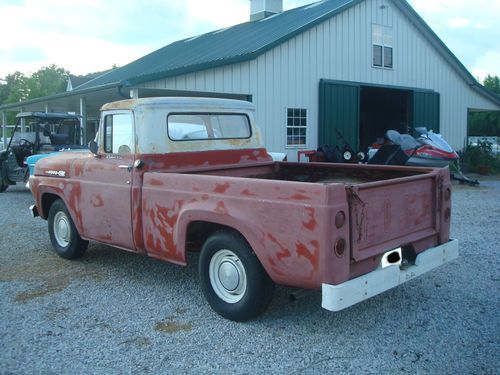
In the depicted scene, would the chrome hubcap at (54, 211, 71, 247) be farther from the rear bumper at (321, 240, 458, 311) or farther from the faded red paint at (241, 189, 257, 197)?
the rear bumper at (321, 240, 458, 311)

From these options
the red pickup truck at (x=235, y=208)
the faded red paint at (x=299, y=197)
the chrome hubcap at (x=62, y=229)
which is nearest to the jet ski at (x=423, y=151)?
the red pickup truck at (x=235, y=208)

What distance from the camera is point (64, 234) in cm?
668

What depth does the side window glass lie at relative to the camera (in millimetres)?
5532

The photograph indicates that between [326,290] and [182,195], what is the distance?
164 cm

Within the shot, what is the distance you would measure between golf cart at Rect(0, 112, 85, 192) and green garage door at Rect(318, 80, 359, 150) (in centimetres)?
723

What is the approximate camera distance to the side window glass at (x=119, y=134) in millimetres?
5532

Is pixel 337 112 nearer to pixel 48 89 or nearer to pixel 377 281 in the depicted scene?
pixel 377 281

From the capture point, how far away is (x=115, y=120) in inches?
229

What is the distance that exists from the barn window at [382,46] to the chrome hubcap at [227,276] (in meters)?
14.9

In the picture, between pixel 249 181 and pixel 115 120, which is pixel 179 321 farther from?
pixel 115 120

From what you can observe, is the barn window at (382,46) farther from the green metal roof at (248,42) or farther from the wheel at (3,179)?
the wheel at (3,179)

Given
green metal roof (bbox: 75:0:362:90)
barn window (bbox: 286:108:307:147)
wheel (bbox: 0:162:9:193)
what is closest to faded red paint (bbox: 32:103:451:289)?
green metal roof (bbox: 75:0:362:90)

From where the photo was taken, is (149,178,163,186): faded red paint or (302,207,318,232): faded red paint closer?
(302,207,318,232): faded red paint

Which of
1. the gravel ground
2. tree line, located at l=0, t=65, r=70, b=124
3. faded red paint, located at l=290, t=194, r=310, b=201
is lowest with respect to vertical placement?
the gravel ground
